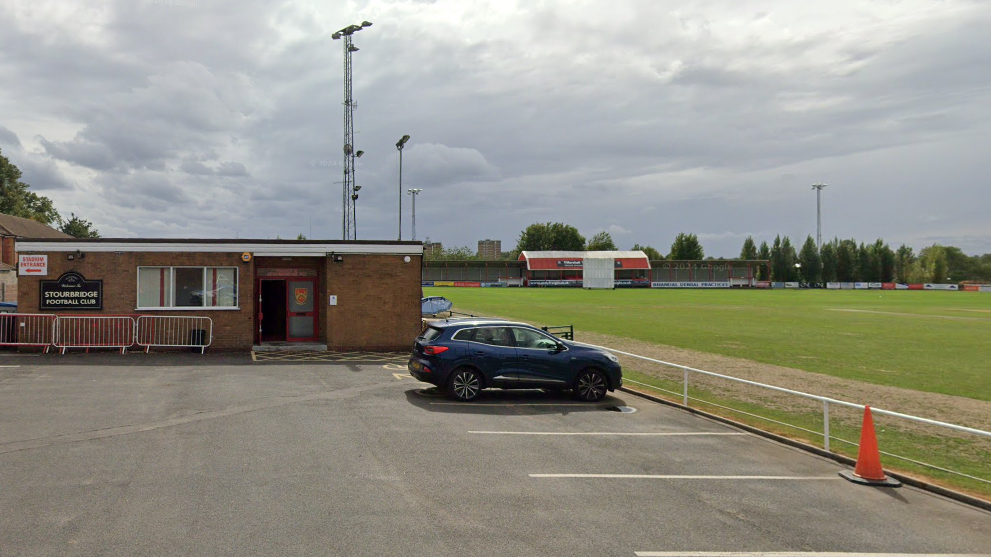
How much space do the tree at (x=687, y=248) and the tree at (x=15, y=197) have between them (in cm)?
12032

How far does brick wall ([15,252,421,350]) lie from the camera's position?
19.0m

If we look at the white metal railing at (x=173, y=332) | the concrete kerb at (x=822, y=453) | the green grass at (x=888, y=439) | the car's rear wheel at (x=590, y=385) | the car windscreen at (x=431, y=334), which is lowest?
the green grass at (x=888, y=439)

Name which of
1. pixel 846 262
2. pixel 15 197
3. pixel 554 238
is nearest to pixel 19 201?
pixel 15 197

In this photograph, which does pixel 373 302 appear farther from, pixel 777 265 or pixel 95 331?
pixel 777 265

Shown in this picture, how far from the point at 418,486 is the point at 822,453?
5.91m

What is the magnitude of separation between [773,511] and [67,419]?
10.1 meters

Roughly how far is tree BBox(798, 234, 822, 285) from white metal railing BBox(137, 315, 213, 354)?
124m

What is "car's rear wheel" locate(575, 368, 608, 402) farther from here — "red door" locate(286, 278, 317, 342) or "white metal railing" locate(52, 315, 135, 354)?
"white metal railing" locate(52, 315, 135, 354)

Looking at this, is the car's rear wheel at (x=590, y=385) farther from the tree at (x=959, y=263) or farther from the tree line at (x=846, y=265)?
the tree at (x=959, y=263)

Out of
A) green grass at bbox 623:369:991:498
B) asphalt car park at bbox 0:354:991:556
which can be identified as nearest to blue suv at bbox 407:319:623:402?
asphalt car park at bbox 0:354:991:556

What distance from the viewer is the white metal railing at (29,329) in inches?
727

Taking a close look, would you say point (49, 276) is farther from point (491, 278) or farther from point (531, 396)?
point (491, 278)

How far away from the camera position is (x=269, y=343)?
20.3 m

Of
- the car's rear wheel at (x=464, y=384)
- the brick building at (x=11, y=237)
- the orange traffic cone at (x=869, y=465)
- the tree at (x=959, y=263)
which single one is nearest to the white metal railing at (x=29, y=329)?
the car's rear wheel at (x=464, y=384)
